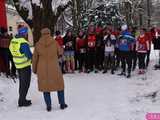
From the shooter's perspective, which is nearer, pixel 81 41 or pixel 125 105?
pixel 125 105

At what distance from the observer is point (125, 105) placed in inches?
469

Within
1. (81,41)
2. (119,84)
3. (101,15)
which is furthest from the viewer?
(101,15)

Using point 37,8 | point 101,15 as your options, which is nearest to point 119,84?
point 37,8

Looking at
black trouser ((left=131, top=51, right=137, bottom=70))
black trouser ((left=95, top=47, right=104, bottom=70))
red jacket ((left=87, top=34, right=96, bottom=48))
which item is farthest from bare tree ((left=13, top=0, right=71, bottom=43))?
black trouser ((left=131, top=51, right=137, bottom=70))

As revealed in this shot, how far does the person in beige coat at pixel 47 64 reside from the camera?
11.5m

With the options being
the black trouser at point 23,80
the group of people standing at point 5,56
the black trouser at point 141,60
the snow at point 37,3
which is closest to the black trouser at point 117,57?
the black trouser at point 141,60

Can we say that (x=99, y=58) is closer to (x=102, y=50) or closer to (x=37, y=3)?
(x=102, y=50)

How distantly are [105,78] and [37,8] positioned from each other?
4747mm

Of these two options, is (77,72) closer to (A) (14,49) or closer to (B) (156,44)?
(B) (156,44)

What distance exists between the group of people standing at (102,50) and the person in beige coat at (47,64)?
5.61 meters

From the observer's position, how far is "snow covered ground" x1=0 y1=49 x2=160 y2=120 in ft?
36.3

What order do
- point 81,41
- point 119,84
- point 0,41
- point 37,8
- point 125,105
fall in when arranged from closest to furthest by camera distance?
1. point 125,105
2. point 119,84
3. point 0,41
4. point 81,41
5. point 37,8

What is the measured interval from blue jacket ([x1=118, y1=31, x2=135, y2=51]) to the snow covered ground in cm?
107

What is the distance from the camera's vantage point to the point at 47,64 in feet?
37.7
